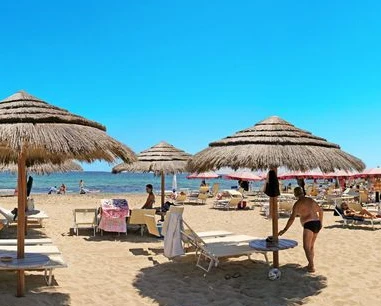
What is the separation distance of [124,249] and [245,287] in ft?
11.5

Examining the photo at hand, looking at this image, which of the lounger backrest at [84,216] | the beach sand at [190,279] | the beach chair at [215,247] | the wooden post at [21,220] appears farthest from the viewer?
the lounger backrest at [84,216]

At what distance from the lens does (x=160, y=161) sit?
11.9 metres

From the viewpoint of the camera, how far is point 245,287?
5980 millimetres

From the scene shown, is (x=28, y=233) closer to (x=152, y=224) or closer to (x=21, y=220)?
(x=152, y=224)

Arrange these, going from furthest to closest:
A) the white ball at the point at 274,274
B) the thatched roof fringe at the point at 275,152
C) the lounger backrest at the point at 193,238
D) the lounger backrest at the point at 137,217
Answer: the lounger backrest at the point at 137,217, the lounger backrest at the point at 193,238, the white ball at the point at 274,274, the thatched roof fringe at the point at 275,152

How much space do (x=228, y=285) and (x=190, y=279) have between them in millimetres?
609

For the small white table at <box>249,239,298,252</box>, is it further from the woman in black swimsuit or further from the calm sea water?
the calm sea water

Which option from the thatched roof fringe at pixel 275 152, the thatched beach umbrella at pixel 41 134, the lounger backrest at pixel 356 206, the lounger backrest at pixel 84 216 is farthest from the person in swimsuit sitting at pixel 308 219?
the lounger backrest at pixel 356 206

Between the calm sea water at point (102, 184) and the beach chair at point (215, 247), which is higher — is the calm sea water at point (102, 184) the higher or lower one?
the higher one

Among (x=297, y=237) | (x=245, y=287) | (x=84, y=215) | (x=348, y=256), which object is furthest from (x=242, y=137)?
(x=84, y=215)

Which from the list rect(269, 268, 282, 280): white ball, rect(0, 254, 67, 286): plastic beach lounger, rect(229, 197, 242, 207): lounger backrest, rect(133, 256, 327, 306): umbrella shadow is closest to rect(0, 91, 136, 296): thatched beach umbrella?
rect(0, 254, 67, 286): plastic beach lounger

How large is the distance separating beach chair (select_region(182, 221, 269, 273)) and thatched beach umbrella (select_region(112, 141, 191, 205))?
4.11 meters

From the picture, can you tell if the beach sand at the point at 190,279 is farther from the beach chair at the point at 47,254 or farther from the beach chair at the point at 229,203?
the beach chair at the point at 229,203

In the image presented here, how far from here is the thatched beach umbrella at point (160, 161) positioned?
11547 millimetres
